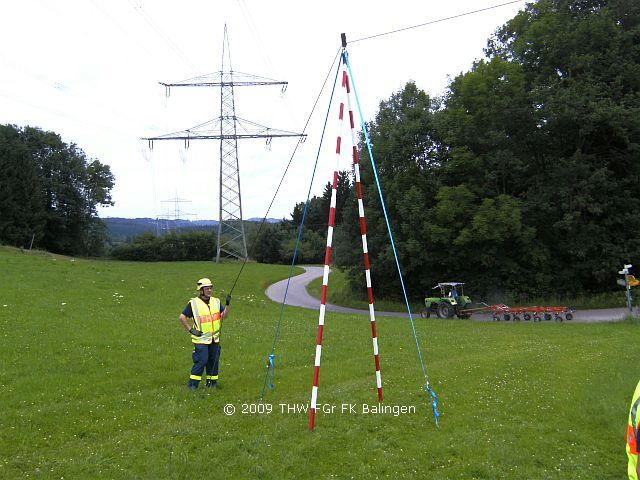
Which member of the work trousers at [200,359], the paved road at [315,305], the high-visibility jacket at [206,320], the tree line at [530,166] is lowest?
the paved road at [315,305]

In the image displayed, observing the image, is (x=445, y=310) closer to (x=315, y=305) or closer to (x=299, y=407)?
(x=315, y=305)

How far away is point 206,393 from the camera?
936cm

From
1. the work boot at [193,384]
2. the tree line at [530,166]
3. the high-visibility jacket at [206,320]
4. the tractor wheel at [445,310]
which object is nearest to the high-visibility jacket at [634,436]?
the high-visibility jacket at [206,320]

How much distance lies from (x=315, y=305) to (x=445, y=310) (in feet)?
47.0

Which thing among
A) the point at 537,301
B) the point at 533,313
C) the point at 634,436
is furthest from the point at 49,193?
the point at 634,436

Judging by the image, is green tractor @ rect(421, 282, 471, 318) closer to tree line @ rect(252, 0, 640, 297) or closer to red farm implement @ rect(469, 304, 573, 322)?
red farm implement @ rect(469, 304, 573, 322)

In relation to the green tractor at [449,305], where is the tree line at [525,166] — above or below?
above

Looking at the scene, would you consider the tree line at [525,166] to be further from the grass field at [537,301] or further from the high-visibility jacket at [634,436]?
the high-visibility jacket at [634,436]

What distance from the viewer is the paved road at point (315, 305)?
2776cm

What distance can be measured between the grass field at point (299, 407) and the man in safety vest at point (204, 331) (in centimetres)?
44

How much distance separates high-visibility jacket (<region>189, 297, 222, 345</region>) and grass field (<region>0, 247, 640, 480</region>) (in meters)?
1.01

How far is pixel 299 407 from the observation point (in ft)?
27.8

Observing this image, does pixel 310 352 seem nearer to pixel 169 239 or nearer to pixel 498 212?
pixel 498 212

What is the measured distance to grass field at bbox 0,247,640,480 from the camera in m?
6.06
